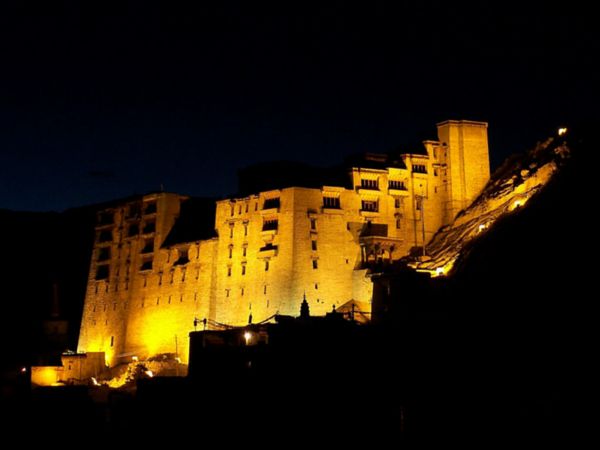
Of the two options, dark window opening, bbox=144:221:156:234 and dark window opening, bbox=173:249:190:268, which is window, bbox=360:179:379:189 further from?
dark window opening, bbox=144:221:156:234

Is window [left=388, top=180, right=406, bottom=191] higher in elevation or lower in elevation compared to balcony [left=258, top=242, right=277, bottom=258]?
higher

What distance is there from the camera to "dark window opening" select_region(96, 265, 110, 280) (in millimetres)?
82688

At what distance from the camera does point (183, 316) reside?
73.5 meters

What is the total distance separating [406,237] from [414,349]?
2480cm

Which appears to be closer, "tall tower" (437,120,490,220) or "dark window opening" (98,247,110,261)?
"tall tower" (437,120,490,220)

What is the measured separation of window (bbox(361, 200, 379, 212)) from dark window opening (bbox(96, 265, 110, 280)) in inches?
1067

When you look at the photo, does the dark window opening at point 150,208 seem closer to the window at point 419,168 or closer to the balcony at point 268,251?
the balcony at point 268,251

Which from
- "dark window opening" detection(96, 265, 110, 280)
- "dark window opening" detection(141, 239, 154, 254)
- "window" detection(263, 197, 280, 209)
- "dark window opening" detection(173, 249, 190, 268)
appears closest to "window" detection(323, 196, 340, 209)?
"window" detection(263, 197, 280, 209)

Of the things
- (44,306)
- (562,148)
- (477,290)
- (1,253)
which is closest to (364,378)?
(477,290)

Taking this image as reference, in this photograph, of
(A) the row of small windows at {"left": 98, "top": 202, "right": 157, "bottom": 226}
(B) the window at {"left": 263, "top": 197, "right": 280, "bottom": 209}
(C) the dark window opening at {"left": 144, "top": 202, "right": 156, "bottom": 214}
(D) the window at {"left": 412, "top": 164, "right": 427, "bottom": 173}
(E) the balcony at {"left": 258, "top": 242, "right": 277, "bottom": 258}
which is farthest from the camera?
(A) the row of small windows at {"left": 98, "top": 202, "right": 157, "bottom": 226}

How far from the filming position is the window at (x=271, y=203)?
6956 centimetres

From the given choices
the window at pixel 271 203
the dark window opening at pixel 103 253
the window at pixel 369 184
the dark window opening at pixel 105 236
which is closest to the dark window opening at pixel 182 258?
the window at pixel 271 203

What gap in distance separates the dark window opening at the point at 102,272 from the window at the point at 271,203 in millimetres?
20689

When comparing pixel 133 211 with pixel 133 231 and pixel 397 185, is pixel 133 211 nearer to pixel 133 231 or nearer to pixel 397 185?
pixel 133 231
